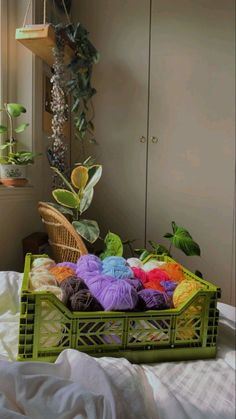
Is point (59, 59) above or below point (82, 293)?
above

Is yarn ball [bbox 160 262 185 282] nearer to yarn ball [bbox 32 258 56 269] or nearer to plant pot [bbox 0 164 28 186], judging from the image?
yarn ball [bbox 32 258 56 269]

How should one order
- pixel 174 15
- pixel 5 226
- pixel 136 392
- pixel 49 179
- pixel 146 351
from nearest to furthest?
pixel 136 392
pixel 146 351
pixel 5 226
pixel 49 179
pixel 174 15

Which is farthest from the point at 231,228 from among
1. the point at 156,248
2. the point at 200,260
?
the point at 156,248

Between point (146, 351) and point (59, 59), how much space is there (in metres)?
1.27

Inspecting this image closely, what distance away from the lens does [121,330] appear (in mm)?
682

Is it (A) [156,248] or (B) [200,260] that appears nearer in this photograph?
(A) [156,248]

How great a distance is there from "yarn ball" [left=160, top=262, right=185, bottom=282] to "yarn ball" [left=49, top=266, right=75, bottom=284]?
0.76ft

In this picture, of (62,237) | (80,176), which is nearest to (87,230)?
(62,237)

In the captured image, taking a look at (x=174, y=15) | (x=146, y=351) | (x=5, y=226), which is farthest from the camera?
(x=174, y=15)

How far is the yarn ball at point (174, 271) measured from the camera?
2.85 ft

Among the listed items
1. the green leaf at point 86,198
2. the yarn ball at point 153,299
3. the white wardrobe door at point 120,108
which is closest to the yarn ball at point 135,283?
the yarn ball at point 153,299

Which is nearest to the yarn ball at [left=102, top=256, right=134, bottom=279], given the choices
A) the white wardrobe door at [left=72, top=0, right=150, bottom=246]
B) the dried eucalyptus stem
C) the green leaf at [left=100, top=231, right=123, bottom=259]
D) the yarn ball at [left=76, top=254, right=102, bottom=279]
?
the yarn ball at [left=76, top=254, right=102, bottom=279]

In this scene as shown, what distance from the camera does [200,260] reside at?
6.71 feet

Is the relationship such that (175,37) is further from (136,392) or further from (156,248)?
(136,392)
